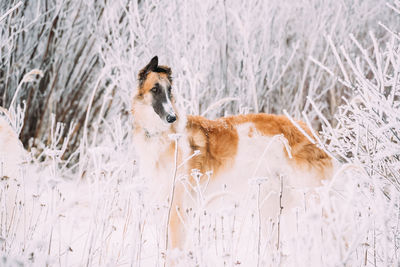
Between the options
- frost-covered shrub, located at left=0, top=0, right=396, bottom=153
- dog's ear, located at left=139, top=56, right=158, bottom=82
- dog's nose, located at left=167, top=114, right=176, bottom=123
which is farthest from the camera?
frost-covered shrub, located at left=0, top=0, right=396, bottom=153

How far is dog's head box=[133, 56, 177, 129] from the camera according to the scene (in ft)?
10.3

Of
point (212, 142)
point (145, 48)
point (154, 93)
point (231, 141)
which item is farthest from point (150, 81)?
point (145, 48)

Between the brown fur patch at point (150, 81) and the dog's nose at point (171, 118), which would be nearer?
the dog's nose at point (171, 118)

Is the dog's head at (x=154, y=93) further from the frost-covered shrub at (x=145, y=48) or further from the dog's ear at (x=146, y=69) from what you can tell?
the frost-covered shrub at (x=145, y=48)

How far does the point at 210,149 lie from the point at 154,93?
26.6 inches

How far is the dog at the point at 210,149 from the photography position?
3.12 m

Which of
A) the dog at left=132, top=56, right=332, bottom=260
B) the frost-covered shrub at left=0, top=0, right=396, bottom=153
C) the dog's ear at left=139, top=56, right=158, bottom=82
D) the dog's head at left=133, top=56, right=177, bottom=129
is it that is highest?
the frost-covered shrub at left=0, top=0, right=396, bottom=153

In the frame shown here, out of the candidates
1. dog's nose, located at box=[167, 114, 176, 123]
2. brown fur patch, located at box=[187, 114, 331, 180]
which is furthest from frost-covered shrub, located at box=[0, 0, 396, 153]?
dog's nose, located at box=[167, 114, 176, 123]

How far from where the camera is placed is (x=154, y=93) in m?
3.21

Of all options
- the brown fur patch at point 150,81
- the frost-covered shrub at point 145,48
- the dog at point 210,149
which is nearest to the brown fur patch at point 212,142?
the dog at point 210,149

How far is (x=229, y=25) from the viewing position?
6176 millimetres

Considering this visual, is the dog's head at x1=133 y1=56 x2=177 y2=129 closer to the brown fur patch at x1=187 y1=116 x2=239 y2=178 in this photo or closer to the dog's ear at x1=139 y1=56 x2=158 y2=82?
the dog's ear at x1=139 y1=56 x2=158 y2=82

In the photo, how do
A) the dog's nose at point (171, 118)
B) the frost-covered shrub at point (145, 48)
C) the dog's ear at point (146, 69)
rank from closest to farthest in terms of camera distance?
the dog's nose at point (171, 118), the dog's ear at point (146, 69), the frost-covered shrub at point (145, 48)

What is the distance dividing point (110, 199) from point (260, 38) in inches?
168
